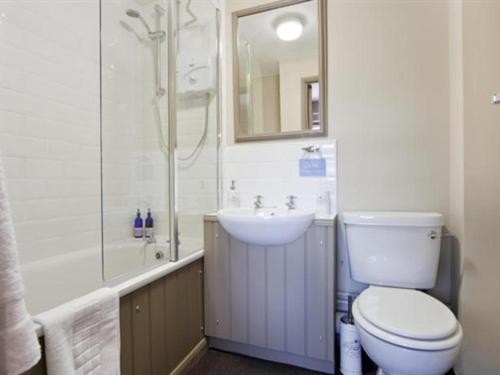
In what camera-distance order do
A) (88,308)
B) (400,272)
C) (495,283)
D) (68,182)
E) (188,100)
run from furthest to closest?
(188,100) < (68,182) < (400,272) < (495,283) < (88,308)

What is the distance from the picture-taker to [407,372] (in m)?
0.98

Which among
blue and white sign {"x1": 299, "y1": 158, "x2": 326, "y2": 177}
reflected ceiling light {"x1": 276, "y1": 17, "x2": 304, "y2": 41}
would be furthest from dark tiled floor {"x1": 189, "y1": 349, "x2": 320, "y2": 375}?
reflected ceiling light {"x1": 276, "y1": 17, "x2": 304, "y2": 41}

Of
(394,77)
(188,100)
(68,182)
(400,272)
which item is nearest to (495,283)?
(400,272)

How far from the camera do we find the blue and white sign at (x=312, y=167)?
169 centimetres

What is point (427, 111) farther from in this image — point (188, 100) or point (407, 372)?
point (188, 100)

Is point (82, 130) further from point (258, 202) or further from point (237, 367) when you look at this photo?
point (237, 367)

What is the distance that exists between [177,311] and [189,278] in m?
0.17

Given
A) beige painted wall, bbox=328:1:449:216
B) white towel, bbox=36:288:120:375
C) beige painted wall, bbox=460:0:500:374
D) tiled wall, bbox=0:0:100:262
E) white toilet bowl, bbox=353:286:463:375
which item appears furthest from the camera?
beige painted wall, bbox=328:1:449:216

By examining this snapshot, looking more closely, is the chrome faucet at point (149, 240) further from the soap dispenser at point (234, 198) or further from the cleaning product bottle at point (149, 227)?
the soap dispenser at point (234, 198)

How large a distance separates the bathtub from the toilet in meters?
0.89

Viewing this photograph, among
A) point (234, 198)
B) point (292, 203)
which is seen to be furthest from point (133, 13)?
point (292, 203)

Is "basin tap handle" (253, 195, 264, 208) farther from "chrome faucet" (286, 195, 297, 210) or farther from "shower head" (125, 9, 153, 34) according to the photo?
"shower head" (125, 9, 153, 34)

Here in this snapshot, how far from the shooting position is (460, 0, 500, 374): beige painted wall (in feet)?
4.06

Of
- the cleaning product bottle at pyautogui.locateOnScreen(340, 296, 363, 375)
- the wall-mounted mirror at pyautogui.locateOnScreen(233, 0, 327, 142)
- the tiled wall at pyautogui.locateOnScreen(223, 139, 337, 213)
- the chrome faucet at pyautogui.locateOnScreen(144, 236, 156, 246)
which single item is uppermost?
the wall-mounted mirror at pyautogui.locateOnScreen(233, 0, 327, 142)
